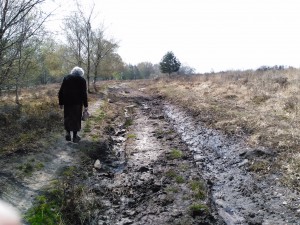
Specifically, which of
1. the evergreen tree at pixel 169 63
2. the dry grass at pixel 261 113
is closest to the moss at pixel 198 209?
the dry grass at pixel 261 113

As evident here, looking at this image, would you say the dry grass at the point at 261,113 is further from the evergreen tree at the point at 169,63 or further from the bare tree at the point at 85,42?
the evergreen tree at the point at 169,63

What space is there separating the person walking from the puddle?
11.8 feet

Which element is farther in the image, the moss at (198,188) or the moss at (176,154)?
the moss at (176,154)

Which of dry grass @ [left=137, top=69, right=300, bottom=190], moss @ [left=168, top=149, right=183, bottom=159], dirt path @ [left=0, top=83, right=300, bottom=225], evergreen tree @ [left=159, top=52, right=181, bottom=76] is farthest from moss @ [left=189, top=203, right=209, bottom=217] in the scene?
evergreen tree @ [left=159, top=52, right=181, bottom=76]

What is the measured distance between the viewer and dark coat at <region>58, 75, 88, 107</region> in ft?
28.1

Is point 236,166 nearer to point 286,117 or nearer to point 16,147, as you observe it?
point 286,117

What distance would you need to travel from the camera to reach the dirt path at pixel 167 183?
5.51 m

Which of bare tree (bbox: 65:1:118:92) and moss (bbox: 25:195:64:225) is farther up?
bare tree (bbox: 65:1:118:92)

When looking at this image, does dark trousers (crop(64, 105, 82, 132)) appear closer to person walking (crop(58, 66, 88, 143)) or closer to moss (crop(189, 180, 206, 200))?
person walking (crop(58, 66, 88, 143))

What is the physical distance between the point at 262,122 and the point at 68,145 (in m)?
6.12

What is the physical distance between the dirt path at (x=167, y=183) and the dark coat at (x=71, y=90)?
1.27 m

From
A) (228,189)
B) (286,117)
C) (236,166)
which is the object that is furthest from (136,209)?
(286,117)

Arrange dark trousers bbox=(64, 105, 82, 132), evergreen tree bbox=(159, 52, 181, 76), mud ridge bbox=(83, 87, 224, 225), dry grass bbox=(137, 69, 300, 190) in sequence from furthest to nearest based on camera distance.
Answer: evergreen tree bbox=(159, 52, 181, 76) < dark trousers bbox=(64, 105, 82, 132) < dry grass bbox=(137, 69, 300, 190) < mud ridge bbox=(83, 87, 224, 225)

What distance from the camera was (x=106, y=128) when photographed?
11.5 metres
